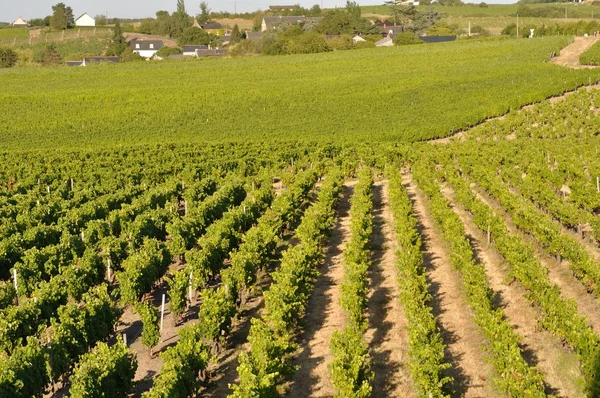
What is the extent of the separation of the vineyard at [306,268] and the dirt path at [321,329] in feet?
0.23

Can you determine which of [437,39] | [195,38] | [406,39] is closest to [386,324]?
[406,39]

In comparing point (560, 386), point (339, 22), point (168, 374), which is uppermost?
point (339, 22)

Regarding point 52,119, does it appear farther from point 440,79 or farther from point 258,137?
point 440,79

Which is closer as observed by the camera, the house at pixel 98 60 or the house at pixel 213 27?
the house at pixel 98 60

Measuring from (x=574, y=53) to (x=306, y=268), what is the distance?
219 feet

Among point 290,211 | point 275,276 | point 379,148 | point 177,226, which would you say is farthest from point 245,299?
point 379,148

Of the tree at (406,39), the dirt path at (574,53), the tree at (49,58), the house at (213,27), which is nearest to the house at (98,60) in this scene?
the tree at (49,58)

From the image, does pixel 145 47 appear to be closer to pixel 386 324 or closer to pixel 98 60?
pixel 98 60

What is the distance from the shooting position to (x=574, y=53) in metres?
77.6

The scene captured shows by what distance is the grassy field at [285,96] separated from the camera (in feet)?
180

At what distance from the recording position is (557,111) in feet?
172

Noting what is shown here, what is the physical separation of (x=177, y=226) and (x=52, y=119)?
134 ft

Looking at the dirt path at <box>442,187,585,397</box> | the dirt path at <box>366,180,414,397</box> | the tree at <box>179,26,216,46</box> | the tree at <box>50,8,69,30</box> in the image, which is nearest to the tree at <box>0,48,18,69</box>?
the tree at <box>179,26,216,46</box>

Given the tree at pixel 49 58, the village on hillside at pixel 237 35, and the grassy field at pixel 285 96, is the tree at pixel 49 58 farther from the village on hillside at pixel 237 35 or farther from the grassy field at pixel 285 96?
the grassy field at pixel 285 96
